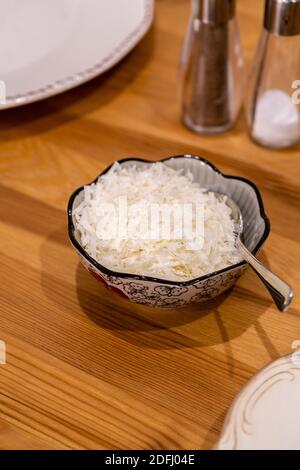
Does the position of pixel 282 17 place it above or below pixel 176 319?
above

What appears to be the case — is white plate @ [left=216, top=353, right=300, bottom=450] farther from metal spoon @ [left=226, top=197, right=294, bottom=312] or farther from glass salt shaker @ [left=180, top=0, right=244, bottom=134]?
glass salt shaker @ [left=180, top=0, right=244, bottom=134]

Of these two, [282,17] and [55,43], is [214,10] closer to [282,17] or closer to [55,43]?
[282,17]

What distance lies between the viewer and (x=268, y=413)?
2.02ft

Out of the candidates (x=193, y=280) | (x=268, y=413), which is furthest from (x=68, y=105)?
(x=268, y=413)

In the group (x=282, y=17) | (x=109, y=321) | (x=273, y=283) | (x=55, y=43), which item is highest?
(x=282, y=17)

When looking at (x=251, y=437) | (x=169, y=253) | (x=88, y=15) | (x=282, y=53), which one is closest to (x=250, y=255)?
(x=169, y=253)

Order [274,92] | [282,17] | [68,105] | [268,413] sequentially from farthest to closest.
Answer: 1. [68,105]
2. [274,92]
3. [282,17]
4. [268,413]

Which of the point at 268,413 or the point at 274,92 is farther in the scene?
the point at 274,92

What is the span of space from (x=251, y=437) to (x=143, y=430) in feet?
0.39

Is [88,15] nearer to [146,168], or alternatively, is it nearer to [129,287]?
[146,168]

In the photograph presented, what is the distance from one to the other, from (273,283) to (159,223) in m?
0.15

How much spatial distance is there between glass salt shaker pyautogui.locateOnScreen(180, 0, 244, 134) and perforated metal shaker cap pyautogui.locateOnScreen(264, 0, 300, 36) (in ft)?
0.23

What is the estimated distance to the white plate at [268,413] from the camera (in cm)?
60

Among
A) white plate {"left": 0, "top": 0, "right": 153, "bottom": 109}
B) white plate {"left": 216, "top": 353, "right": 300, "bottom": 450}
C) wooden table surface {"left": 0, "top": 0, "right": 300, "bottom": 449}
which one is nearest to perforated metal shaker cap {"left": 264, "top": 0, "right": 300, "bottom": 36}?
wooden table surface {"left": 0, "top": 0, "right": 300, "bottom": 449}
